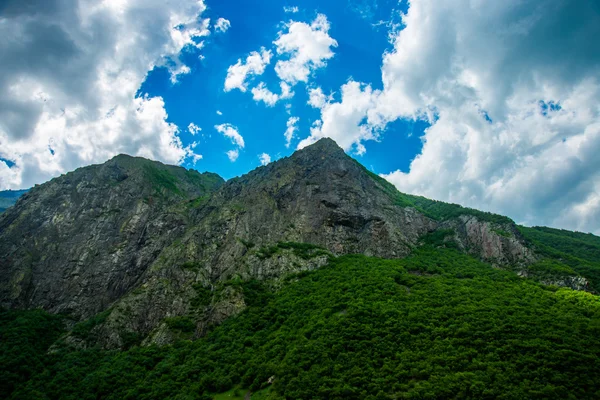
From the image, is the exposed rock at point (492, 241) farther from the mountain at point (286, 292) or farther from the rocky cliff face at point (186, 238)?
the mountain at point (286, 292)

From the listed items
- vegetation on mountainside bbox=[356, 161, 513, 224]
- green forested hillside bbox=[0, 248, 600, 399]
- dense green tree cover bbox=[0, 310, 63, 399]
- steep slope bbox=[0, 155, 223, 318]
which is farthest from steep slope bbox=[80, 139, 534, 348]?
steep slope bbox=[0, 155, 223, 318]

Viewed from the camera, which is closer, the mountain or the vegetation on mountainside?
the mountain

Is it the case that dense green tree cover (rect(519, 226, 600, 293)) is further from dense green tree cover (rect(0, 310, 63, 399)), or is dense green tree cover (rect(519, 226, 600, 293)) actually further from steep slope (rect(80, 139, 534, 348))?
dense green tree cover (rect(0, 310, 63, 399))

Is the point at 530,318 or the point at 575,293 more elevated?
the point at 575,293

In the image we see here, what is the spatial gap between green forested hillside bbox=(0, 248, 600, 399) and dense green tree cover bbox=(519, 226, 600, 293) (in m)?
22.2

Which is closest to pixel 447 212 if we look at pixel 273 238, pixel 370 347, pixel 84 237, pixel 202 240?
pixel 273 238

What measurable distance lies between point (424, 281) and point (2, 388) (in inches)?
4339

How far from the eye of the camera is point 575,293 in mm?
80375

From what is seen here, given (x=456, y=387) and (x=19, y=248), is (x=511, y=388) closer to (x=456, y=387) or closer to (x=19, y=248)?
(x=456, y=387)

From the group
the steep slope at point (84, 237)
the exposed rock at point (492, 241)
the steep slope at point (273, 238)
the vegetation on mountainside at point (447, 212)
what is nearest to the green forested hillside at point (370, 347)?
the steep slope at point (273, 238)

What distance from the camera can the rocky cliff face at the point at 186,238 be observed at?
104m

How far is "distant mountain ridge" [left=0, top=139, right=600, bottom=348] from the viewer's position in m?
102

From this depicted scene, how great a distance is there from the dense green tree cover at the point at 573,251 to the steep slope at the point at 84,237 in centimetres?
14260

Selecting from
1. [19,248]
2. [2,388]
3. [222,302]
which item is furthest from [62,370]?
[19,248]
